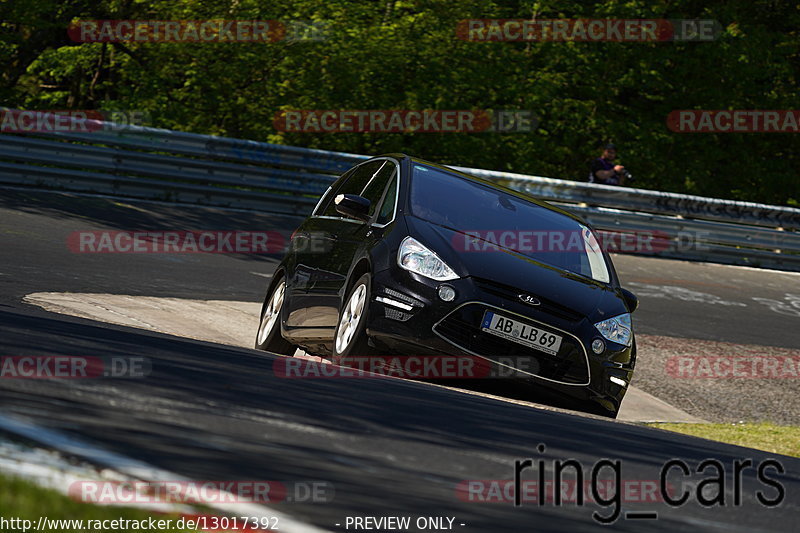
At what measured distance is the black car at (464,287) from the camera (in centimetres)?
770

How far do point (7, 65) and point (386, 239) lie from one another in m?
17.5

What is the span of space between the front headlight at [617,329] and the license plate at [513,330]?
0.45m

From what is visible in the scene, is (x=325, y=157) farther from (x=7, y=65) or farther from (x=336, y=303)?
(x=336, y=303)

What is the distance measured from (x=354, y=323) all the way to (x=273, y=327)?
1815 millimetres

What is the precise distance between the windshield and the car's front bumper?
444 millimetres

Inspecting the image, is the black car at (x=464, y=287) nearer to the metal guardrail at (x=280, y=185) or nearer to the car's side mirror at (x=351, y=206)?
the car's side mirror at (x=351, y=206)

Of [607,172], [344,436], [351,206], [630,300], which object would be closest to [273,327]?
[351,206]

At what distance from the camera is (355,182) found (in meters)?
9.73

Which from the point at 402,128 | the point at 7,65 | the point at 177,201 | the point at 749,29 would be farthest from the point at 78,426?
the point at 749,29

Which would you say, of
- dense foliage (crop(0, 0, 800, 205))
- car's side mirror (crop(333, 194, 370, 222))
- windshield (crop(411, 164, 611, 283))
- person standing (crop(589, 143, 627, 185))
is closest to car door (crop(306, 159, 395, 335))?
car's side mirror (crop(333, 194, 370, 222))

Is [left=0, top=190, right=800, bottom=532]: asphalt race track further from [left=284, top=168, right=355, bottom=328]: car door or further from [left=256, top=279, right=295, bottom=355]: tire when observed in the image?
[left=256, top=279, right=295, bottom=355]: tire

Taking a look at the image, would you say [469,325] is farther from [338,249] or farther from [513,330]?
[338,249]

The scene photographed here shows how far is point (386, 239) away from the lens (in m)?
8.08

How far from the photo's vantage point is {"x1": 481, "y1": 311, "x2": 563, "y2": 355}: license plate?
25.3 ft
